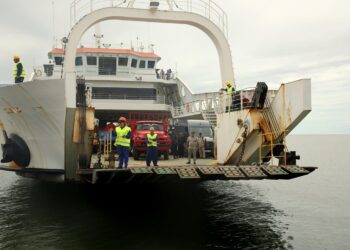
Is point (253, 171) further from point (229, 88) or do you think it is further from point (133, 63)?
point (133, 63)

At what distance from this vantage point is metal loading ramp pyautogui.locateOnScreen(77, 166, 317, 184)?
9.54 m

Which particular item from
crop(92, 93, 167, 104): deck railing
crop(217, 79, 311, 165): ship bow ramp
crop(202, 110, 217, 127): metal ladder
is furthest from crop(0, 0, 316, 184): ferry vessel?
crop(92, 93, 167, 104): deck railing

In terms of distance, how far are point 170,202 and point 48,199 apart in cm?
509

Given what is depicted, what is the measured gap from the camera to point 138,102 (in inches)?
920

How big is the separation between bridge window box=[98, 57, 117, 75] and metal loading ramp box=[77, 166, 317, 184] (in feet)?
48.4

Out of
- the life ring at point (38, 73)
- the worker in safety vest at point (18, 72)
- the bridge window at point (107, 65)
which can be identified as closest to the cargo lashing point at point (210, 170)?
the worker in safety vest at point (18, 72)

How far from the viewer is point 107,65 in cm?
2445

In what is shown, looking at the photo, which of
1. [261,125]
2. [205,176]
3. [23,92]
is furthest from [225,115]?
[23,92]

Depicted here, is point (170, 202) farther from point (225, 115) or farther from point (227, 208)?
point (225, 115)

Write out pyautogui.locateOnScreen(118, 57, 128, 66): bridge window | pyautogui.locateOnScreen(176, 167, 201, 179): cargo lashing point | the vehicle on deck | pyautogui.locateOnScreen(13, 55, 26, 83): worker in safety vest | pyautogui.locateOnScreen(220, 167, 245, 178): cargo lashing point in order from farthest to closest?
pyautogui.locateOnScreen(118, 57, 128, 66): bridge window
the vehicle on deck
pyautogui.locateOnScreen(13, 55, 26, 83): worker in safety vest
pyautogui.locateOnScreen(220, 167, 245, 178): cargo lashing point
pyautogui.locateOnScreen(176, 167, 201, 179): cargo lashing point

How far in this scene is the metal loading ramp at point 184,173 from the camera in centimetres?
954

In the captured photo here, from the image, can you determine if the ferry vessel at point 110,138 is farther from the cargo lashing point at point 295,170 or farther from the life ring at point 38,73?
the life ring at point 38,73

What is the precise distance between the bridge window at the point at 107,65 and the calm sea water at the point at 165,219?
8.84 meters

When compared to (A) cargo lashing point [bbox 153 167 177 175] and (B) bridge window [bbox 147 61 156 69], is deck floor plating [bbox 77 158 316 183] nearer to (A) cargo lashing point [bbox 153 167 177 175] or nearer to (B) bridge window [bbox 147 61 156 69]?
(A) cargo lashing point [bbox 153 167 177 175]
